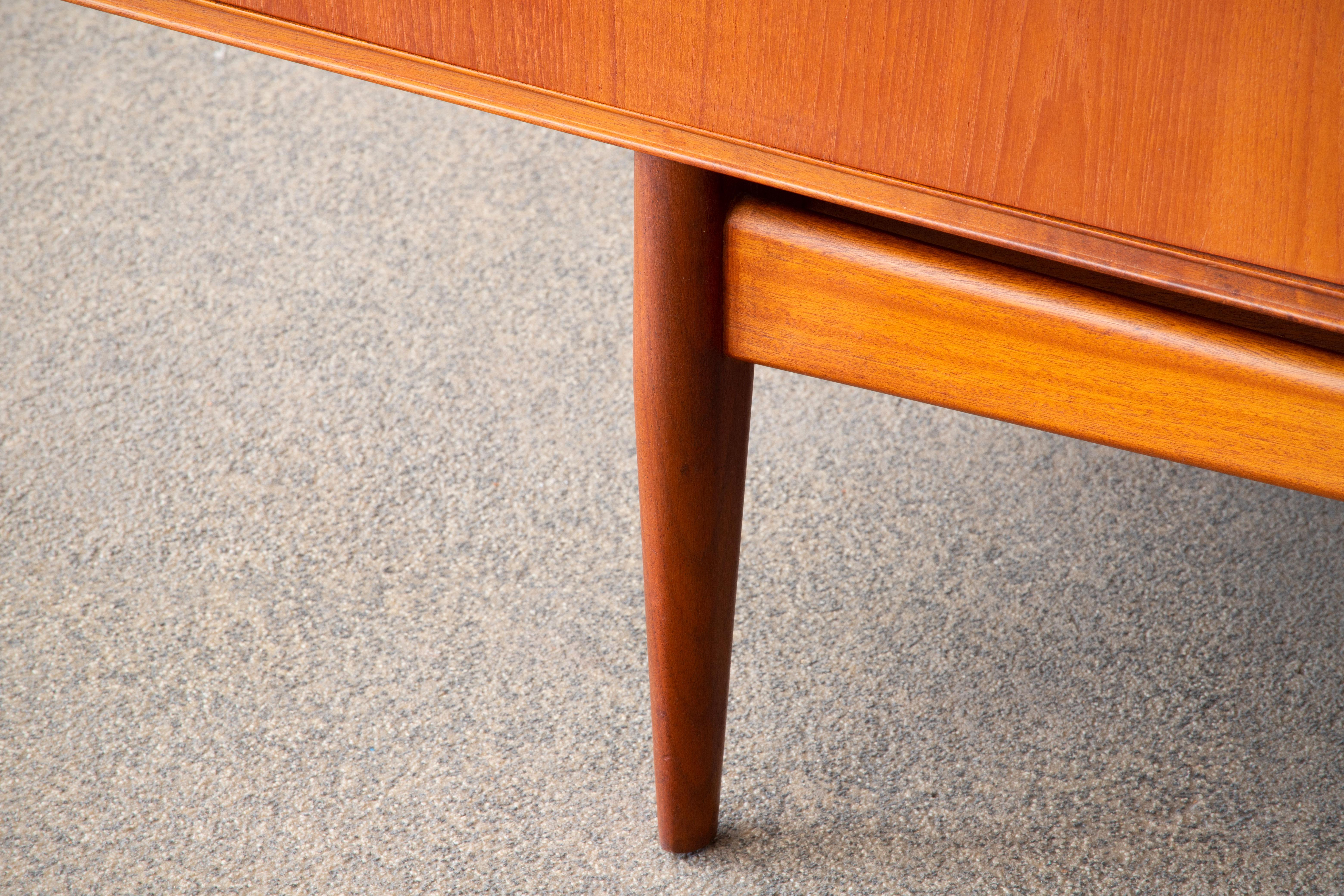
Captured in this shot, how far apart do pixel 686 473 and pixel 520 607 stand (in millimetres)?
317

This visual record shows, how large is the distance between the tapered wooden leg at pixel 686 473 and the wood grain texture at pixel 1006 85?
0.27 ft

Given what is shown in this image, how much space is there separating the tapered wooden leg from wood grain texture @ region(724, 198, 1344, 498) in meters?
0.02

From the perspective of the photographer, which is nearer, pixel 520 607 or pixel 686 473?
pixel 686 473

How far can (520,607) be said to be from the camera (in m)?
0.80

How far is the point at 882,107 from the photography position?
0.34 m

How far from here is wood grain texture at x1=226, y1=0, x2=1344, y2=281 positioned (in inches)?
12.1

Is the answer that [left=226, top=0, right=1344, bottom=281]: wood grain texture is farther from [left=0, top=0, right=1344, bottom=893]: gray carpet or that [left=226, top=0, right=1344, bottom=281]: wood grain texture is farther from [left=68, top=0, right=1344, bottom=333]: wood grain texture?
[left=0, top=0, right=1344, bottom=893]: gray carpet

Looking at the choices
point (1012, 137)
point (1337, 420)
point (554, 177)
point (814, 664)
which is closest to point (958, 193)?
point (1012, 137)

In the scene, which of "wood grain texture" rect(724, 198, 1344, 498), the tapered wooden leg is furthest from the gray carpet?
"wood grain texture" rect(724, 198, 1344, 498)

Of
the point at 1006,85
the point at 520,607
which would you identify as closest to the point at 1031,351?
the point at 1006,85

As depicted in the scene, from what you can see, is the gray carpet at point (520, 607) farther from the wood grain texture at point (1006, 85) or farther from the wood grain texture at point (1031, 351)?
the wood grain texture at point (1006, 85)

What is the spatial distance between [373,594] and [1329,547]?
67 centimetres

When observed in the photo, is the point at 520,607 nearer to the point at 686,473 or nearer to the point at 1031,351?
the point at 686,473

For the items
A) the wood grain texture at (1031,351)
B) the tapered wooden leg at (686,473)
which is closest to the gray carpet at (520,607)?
the tapered wooden leg at (686,473)
